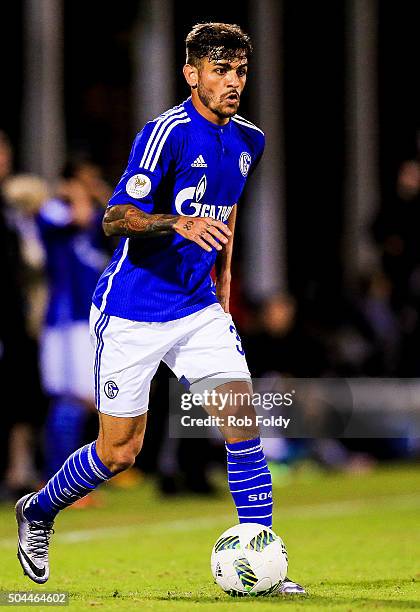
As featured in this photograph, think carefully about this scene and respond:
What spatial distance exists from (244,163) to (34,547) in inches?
76.7

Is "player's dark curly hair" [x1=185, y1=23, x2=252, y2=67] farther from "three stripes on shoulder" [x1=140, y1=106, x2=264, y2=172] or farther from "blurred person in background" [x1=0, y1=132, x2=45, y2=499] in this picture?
"blurred person in background" [x1=0, y1=132, x2=45, y2=499]

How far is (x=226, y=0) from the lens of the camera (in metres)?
19.4

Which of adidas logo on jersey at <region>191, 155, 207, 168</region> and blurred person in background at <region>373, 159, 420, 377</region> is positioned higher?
adidas logo on jersey at <region>191, 155, 207, 168</region>

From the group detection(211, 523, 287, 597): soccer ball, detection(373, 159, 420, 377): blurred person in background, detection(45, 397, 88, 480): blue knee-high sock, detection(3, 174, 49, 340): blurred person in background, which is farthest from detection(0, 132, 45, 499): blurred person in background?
detection(211, 523, 287, 597): soccer ball

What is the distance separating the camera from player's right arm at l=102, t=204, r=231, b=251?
6.10 metres

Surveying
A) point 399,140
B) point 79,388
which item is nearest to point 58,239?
point 79,388

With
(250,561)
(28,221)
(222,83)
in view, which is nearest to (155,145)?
(222,83)

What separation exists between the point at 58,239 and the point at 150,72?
752cm

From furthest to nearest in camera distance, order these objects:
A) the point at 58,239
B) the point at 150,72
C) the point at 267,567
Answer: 1. the point at 150,72
2. the point at 58,239
3. the point at 267,567

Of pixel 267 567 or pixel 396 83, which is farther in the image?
pixel 396 83

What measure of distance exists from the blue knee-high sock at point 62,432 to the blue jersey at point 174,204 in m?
4.47

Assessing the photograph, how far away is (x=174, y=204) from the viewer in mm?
6551

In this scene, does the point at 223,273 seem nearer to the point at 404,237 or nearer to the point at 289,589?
the point at 289,589

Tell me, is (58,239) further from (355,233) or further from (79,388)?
(355,233)
